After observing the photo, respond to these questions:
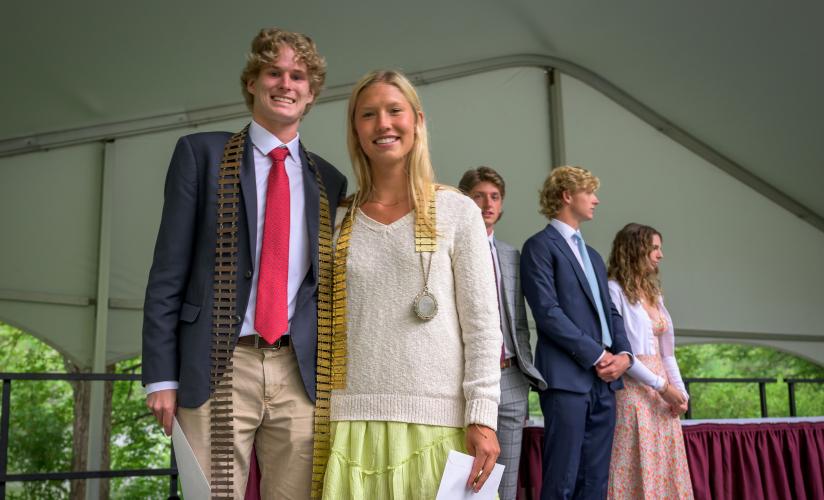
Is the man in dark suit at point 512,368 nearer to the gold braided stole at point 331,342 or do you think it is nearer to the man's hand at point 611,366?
the man's hand at point 611,366

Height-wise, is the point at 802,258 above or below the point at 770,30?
below

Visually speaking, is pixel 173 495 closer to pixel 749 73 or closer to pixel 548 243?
pixel 548 243

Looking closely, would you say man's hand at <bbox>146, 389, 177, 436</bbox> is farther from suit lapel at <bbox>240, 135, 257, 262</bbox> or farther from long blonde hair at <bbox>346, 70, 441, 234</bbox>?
long blonde hair at <bbox>346, 70, 441, 234</bbox>

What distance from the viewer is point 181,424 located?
5.39ft

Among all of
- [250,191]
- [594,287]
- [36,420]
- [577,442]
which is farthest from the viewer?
[36,420]

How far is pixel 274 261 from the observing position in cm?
168

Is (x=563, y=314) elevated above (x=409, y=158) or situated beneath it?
situated beneath

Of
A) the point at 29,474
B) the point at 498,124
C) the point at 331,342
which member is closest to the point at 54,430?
the point at 498,124

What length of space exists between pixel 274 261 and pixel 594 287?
1.74 meters

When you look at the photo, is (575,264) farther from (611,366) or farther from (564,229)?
(611,366)

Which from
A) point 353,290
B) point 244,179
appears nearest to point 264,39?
point 244,179

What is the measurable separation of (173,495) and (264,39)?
2.37m

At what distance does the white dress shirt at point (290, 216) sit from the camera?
1.66 meters

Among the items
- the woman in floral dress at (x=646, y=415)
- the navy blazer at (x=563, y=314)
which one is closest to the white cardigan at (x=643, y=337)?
the woman in floral dress at (x=646, y=415)
